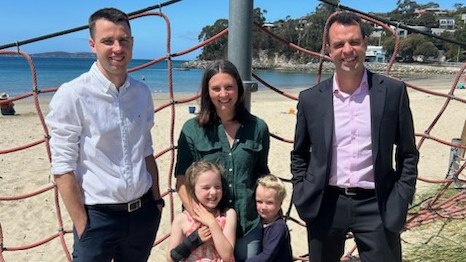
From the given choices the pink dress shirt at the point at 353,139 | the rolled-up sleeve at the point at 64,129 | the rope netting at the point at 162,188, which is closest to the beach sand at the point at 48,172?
the rope netting at the point at 162,188

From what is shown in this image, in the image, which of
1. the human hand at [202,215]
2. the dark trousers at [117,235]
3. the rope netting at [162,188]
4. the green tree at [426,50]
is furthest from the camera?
the green tree at [426,50]

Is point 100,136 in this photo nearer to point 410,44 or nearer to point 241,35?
point 241,35

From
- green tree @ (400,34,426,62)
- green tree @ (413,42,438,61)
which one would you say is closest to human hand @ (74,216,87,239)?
green tree @ (400,34,426,62)

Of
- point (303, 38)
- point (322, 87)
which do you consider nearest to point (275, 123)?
point (322, 87)

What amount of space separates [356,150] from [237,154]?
494mm

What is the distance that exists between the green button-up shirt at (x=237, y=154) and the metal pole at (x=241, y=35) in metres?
0.35

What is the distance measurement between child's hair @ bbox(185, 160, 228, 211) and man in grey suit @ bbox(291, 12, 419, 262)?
32 cm

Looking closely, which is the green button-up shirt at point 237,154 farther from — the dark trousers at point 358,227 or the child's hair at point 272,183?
the dark trousers at point 358,227

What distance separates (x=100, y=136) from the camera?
1874mm

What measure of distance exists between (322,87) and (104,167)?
94 centimetres

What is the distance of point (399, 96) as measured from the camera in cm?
191

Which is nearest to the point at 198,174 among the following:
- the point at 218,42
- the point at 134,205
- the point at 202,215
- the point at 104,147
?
the point at 202,215

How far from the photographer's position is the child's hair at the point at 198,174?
79.9 inches

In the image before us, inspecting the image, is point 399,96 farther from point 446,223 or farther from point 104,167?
point 446,223
